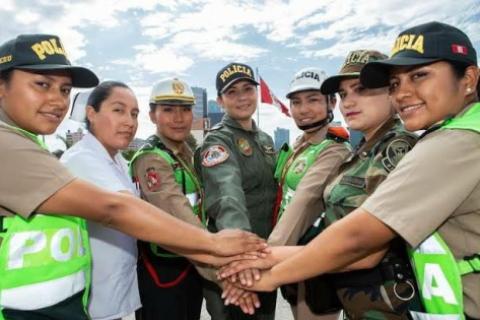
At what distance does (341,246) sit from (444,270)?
42 centimetres

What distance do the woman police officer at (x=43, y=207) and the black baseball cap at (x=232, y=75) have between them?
1535 mm

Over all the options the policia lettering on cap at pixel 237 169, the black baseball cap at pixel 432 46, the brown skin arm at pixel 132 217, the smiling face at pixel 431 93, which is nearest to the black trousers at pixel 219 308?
the policia lettering on cap at pixel 237 169

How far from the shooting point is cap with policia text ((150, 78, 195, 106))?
10.7ft

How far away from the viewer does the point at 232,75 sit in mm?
3514

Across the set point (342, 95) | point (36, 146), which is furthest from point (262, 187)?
point (36, 146)

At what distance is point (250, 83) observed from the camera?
3572 millimetres

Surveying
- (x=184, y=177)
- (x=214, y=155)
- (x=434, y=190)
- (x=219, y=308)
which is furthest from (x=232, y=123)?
(x=434, y=190)

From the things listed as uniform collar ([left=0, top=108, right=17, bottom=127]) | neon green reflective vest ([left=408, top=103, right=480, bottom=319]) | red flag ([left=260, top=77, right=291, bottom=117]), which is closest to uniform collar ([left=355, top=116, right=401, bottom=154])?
neon green reflective vest ([left=408, top=103, right=480, bottom=319])

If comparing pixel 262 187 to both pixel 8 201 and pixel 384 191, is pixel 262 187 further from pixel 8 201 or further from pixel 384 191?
pixel 8 201

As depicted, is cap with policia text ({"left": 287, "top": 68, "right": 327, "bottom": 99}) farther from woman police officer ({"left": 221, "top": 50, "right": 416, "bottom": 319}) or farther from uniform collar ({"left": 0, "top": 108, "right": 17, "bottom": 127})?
uniform collar ({"left": 0, "top": 108, "right": 17, "bottom": 127})

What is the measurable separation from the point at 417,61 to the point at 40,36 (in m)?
1.87

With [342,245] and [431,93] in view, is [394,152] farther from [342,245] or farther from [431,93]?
[342,245]

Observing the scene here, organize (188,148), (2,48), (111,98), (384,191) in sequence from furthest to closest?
(188,148) < (111,98) < (2,48) < (384,191)

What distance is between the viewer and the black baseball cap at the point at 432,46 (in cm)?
166
